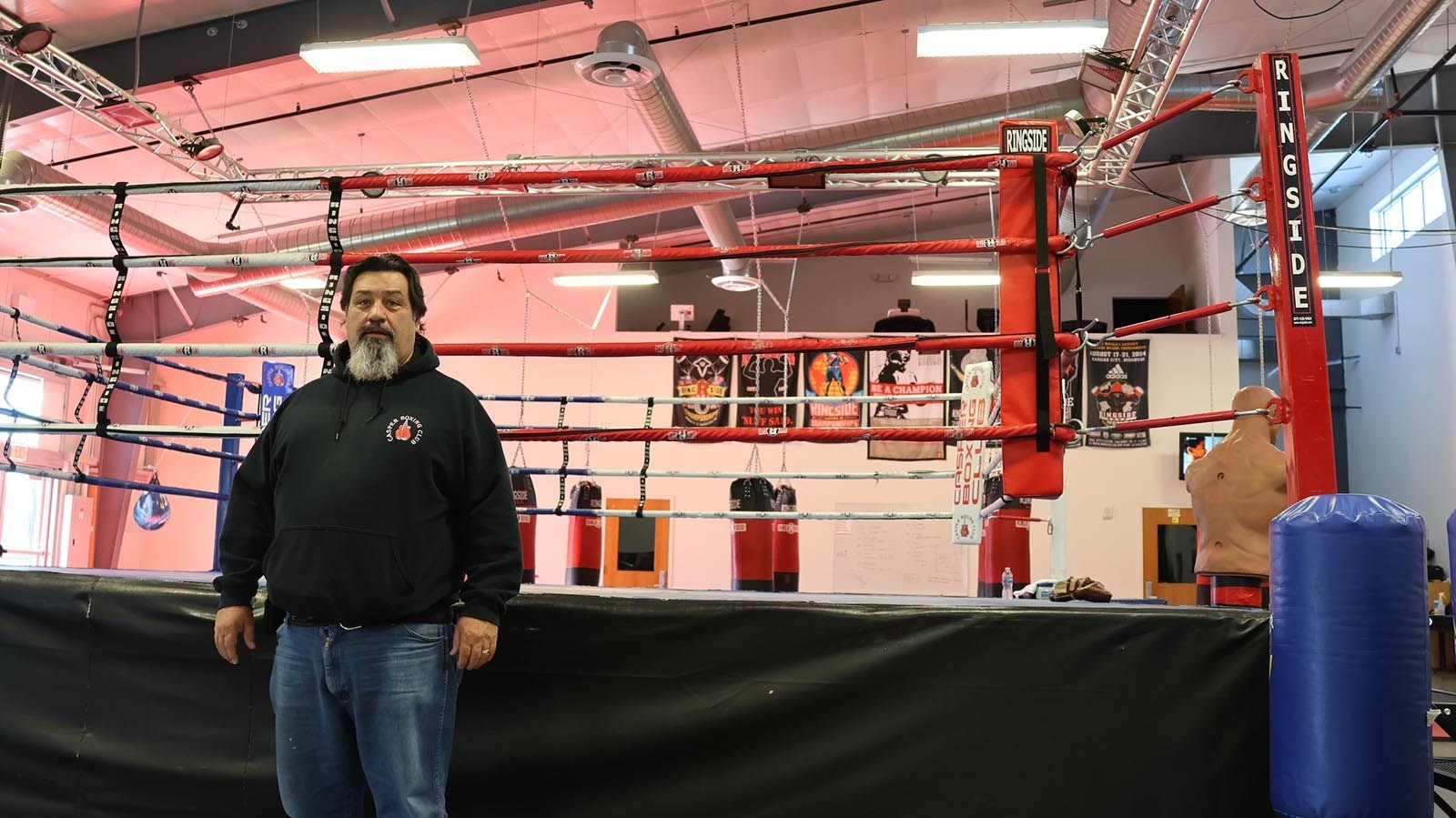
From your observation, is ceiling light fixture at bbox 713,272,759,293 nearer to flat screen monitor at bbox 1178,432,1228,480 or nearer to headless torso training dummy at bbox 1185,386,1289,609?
flat screen monitor at bbox 1178,432,1228,480

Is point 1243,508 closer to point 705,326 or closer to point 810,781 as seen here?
point 810,781

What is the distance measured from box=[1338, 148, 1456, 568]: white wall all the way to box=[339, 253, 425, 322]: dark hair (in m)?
10.6

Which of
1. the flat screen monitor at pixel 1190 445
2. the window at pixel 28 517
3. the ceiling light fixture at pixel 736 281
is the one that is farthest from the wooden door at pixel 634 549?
the window at pixel 28 517

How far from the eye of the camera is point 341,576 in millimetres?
1769

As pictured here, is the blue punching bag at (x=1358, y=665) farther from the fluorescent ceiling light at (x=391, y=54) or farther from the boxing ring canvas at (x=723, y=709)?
the fluorescent ceiling light at (x=391, y=54)

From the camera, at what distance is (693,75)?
8.38m

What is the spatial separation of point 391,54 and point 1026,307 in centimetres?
501

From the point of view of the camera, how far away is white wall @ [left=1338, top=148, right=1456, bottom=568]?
10953 mm

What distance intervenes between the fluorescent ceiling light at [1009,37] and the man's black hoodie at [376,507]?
498 cm

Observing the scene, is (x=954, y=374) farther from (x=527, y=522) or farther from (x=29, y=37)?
(x=29, y=37)

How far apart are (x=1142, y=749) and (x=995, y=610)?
14.6 inches

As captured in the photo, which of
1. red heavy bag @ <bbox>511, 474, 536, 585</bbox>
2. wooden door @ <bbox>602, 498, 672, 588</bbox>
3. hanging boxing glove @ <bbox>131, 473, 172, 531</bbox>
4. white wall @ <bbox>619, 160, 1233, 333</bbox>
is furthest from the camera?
white wall @ <bbox>619, 160, 1233, 333</bbox>

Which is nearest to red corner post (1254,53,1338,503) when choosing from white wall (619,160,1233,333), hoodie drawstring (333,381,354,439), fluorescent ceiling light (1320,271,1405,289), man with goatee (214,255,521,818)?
man with goatee (214,255,521,818)

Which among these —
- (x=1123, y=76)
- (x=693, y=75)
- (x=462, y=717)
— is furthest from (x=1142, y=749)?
(x=693, y=75)
